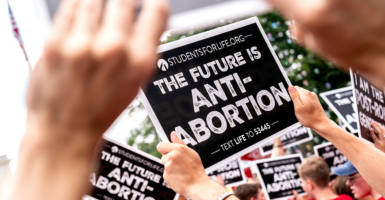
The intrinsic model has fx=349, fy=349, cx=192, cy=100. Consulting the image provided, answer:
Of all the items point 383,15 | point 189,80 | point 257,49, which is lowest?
point 383,15

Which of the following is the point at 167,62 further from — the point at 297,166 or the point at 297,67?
the point at 297,67

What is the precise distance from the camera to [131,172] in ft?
7.29

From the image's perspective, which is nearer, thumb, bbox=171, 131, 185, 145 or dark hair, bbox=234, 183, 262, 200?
thumb, bbox=171, 131, 185, 145

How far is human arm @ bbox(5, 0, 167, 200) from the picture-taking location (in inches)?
15.4

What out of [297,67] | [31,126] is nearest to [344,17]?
[31,126]

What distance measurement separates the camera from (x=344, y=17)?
1.29 ft

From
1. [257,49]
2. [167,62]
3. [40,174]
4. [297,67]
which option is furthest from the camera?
[297,67]

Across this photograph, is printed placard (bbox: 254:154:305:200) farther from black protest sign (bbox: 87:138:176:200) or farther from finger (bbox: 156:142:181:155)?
finger (bbox: 156:142:181:155)

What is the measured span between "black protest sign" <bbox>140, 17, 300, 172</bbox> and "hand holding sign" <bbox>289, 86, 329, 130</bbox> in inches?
1.5

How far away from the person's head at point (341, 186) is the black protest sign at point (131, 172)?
2.15 meters

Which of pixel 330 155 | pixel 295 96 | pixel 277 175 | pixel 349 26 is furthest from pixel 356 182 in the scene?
pixel 349 26

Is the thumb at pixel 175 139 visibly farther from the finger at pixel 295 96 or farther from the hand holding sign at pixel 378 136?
the hand holding sign at pixel 378 136

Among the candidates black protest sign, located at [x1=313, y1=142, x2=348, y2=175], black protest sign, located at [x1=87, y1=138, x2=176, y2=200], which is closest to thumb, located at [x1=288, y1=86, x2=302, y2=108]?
black protest sign, located at [x1=87, y1=138, x2=176, y2=200]

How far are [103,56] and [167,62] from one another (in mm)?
1205
